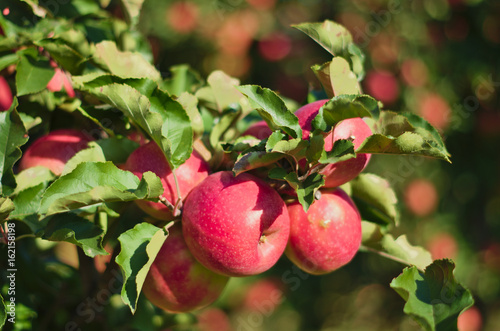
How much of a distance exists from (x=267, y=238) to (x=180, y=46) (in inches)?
76.7

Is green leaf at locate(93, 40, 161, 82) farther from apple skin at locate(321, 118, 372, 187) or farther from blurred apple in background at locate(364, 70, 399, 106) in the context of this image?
blurred apple in background at locate(364, 70, 399, 106)

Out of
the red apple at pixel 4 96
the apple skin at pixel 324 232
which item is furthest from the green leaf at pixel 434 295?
the red apple at pixel 4 96

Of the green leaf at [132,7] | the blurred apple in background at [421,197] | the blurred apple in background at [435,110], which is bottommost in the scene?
the blurred apple in background at [421,197]

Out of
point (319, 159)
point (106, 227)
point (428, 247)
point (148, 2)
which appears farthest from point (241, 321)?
point (319, 159)

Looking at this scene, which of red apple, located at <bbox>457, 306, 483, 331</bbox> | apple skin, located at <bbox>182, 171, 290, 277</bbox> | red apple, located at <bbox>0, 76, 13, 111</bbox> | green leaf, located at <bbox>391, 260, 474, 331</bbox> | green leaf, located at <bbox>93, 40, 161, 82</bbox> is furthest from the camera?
red apple, located at <bbox>457, 306, 483, 331</bbox>

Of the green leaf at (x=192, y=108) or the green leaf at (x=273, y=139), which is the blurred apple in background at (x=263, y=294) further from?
the green leaf at (x=273, y=139)

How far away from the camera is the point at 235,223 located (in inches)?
→ 26.7

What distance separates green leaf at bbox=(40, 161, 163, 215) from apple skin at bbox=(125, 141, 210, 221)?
0.05 metres

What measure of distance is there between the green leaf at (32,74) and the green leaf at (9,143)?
6cm

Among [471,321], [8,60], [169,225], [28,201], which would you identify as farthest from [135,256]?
[471,321]

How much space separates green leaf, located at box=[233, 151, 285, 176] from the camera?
2.12ft

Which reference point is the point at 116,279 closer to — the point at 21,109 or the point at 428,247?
the point at 21,109

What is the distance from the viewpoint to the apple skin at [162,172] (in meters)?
0.73

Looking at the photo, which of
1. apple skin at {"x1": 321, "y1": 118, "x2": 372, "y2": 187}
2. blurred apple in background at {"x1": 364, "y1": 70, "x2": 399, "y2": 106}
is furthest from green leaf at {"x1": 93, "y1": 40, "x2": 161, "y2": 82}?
blurred apple in background at {"x1": 364, "y1": 70, "x2": 399, "y2": 106}
